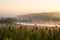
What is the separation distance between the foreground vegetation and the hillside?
143 mm

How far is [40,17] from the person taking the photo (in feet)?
7.66

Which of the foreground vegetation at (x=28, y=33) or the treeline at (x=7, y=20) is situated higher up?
the treeline at (x=7, y=20)

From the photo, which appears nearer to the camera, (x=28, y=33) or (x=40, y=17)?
(x=28, y=33)

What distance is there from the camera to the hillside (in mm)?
2303

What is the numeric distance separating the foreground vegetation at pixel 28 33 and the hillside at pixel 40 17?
143 millimetres

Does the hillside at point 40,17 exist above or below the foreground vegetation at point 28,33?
above

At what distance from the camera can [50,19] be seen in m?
2.31

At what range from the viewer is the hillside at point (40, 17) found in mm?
2303

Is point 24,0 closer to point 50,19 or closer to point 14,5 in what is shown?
point 14,5

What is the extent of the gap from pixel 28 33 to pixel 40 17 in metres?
0.33

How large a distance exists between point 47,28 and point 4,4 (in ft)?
1.94

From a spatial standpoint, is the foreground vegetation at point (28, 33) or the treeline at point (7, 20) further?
the treeline at point (7, 20)

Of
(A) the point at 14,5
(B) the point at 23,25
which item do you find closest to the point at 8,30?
(B) the point at 23,25

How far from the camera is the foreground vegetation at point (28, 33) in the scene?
2.03 meters
